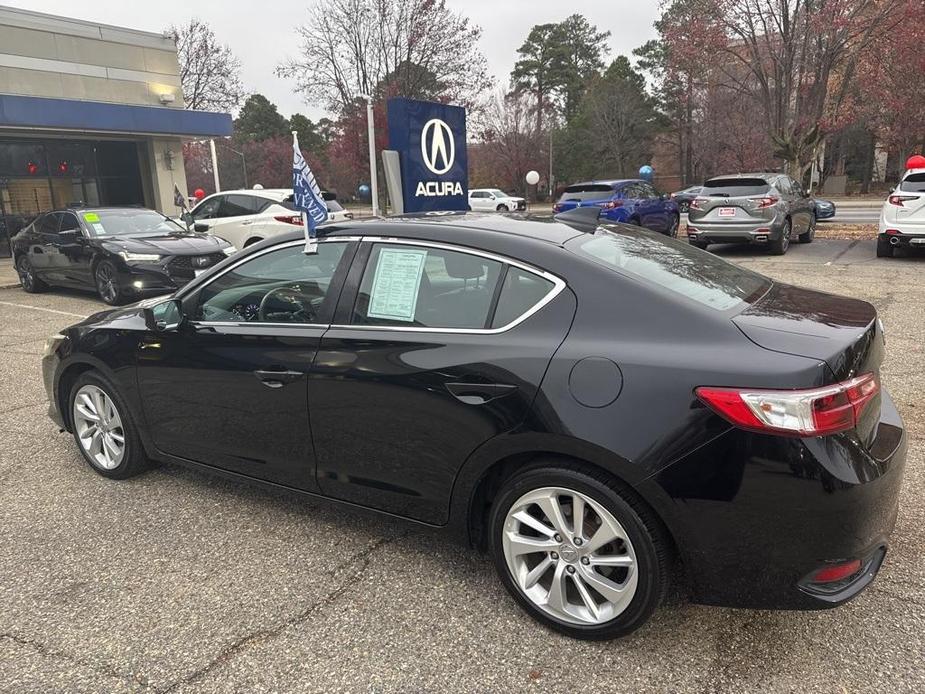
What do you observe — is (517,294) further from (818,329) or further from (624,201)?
(624,201)

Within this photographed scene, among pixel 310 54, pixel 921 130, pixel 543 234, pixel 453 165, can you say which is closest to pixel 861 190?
pixel 921 130

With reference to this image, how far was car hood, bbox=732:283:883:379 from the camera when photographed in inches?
87.2

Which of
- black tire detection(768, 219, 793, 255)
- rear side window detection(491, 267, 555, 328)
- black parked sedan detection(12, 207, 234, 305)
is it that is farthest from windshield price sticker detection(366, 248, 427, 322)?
black tire detection(768, 219, 793, 255)

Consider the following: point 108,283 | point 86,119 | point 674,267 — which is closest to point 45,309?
point 108,283

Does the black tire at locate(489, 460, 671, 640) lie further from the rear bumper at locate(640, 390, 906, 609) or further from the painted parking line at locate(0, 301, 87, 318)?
the painted parking line at locate(0, 301, 87, 318)

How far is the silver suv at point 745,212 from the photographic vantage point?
1322cm

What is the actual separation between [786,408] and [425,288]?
4.72ft

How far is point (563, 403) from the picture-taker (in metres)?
2.31

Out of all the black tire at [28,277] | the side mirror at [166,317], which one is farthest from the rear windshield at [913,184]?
the black tire at [28,277]

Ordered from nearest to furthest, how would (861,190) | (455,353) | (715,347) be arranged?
(715,347), (455,353), (861,190)

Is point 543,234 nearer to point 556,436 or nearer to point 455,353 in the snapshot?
point 455,353

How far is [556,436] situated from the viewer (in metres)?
2.31

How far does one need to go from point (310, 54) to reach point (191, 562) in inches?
1142

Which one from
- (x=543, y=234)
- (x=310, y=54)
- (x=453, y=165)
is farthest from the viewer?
(x=310, y=54)
